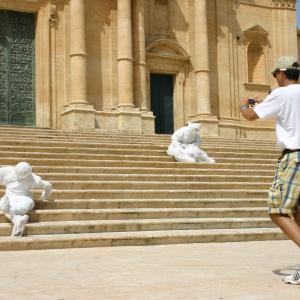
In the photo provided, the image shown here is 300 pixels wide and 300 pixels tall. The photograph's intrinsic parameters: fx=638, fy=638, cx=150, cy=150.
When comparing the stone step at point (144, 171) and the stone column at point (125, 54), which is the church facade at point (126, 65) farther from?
the stone step at point (144, 171)

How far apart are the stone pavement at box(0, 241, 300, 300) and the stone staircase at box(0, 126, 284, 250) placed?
71cm

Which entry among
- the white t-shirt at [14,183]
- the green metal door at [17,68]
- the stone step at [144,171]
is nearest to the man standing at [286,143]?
the white t-shirt at [14,183]

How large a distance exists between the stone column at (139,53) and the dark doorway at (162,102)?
1429mm

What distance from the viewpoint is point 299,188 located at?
484cm

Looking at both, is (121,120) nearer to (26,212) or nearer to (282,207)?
(26,212)

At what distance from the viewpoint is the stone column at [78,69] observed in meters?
21.2

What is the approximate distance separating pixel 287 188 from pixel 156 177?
658 cm

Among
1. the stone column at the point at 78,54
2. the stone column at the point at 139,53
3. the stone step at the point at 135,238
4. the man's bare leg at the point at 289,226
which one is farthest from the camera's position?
the stone column at the point at 139,53

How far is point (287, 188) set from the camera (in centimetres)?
485

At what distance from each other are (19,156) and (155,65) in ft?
43.6

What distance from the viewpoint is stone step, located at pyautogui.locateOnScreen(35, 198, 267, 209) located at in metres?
9.01

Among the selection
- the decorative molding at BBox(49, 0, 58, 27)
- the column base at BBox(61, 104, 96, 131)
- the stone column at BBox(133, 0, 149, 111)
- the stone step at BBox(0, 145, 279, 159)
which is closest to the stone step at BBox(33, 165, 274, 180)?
the stone step at BBox(0, 145, 279, 159)

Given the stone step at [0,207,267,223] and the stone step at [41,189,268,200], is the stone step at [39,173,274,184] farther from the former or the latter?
the stone step at [0,207,267,223]

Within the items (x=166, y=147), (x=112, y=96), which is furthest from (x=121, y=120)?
(x=166, y=147)
